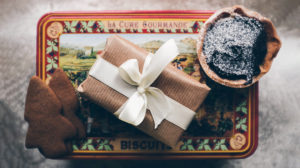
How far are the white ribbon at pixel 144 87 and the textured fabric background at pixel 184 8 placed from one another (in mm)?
360

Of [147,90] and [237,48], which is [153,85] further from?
[237,48]

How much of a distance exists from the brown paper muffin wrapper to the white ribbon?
0.09 m

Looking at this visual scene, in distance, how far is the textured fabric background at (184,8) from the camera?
0.96 metres

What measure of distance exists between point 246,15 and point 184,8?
1.10 feet

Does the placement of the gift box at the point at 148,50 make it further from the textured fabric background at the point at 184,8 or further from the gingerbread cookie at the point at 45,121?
the textured fabric background at the point at 184,8

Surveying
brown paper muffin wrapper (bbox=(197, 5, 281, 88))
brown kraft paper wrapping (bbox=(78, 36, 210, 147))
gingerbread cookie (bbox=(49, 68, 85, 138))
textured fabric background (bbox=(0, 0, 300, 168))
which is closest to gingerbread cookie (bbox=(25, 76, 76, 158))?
gingerbread cookie (bbox=(49, 68, 85, 138))

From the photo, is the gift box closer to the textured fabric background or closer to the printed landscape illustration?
the printed landscape illustration

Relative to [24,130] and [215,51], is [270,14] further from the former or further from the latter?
[24,130]

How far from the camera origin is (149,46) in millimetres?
801

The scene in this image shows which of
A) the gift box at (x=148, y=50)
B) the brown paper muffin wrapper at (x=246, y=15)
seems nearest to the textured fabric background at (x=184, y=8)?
the gift box at (x=148, y=50)

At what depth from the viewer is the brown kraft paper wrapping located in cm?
67

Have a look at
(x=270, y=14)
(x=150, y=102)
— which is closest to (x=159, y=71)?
(x=150, y=102)

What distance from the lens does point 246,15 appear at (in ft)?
2.22

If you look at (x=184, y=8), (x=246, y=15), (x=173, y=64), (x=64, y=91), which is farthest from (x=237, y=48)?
(x=64, y=91)
